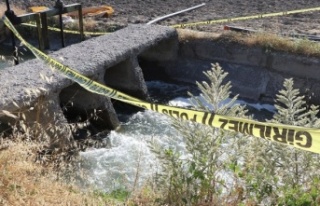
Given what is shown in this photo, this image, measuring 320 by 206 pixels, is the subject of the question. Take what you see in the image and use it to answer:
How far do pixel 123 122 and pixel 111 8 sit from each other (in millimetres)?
5815

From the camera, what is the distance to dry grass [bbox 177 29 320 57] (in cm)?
914

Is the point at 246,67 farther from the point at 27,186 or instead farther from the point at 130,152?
the point at 27,186

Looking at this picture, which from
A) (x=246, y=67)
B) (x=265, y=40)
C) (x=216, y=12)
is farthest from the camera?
(x=216, y=12)

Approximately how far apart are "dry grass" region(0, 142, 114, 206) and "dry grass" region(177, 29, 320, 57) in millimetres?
6302

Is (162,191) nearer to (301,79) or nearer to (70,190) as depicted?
(70,190)

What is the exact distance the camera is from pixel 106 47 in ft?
28.7

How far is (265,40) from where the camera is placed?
955 centimetres

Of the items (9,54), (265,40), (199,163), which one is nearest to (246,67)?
(265,40)

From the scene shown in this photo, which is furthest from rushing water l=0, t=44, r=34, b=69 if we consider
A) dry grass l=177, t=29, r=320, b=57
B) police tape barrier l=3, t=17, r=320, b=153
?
police tape barrier l=3, t=17, r=320, b=153

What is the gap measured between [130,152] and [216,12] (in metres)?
7.02

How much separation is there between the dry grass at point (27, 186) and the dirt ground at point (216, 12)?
7.63 meters

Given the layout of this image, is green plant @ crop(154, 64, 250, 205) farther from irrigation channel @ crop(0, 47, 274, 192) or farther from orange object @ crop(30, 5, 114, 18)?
orange object @ crop(30, 5, 114, 18)

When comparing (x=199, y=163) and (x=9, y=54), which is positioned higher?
(x=199, y=163)

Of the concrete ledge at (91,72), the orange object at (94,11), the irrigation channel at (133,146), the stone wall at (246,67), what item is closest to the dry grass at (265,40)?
the stone wall at (246,67)
